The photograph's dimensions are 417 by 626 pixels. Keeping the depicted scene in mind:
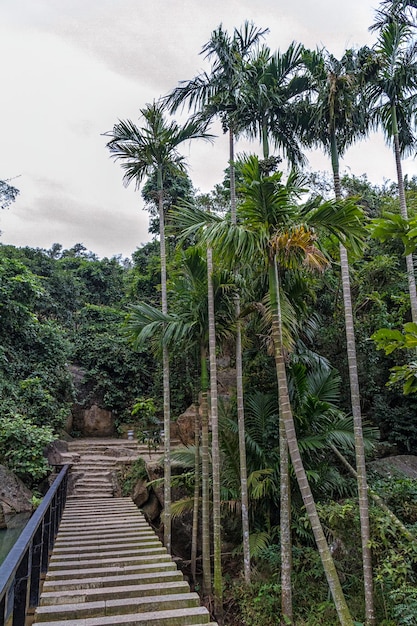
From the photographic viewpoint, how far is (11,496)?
7.34m

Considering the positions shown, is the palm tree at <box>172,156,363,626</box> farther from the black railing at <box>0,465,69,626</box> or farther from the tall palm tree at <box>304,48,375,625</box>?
the black railing at <box>0,465,69,626</box>

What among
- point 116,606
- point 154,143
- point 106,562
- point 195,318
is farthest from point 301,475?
point 154,143

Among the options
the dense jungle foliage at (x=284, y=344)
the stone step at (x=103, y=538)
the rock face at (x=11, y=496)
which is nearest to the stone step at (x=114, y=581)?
the stone step at (x=103, y=538)

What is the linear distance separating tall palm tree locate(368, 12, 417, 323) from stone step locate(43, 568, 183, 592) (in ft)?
17.4

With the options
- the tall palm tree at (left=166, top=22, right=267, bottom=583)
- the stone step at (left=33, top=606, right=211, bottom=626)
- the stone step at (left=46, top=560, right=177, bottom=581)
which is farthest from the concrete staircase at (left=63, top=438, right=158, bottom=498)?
the stone step at (left=33, top=606, right=211, bottom=626)

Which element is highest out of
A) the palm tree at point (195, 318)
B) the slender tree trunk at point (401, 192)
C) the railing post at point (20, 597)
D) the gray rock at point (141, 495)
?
the slender tree trunk at point (401, 192)

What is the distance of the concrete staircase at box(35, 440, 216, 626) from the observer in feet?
11.4

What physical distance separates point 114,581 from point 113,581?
0.01 meters

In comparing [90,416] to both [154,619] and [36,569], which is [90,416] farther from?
[154,619]

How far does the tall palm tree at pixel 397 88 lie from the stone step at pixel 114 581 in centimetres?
532

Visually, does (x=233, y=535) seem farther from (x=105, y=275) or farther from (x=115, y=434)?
(x=105, y=275)

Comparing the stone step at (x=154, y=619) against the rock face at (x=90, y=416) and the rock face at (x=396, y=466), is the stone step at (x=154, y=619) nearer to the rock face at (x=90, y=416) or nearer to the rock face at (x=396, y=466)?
the rock face at (x=396, y=466)

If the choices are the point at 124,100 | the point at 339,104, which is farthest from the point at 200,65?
the point at 124,100

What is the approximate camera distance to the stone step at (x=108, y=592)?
3.75 meters
